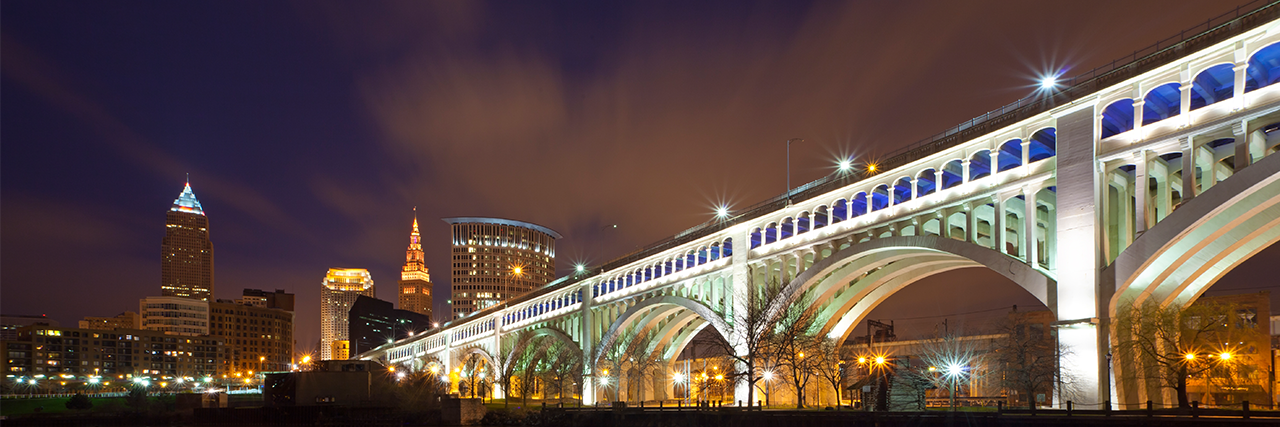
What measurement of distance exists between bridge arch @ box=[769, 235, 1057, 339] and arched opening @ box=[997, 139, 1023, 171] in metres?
5.33

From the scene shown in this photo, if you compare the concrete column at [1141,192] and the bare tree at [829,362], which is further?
the bare tree at [829,362]

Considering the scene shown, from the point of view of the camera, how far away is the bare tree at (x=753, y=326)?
53812 millimetres

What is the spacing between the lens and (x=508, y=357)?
11162cm

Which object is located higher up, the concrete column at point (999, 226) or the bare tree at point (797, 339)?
the concrete column at point (999, 226)

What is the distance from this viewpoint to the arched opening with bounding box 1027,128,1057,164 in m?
40.8

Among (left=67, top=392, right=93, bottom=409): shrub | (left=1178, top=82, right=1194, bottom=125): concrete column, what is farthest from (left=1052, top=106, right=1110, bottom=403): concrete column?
(left=67, top=392, right=93, bottom=409): shrub

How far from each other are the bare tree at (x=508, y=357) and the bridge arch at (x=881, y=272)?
1559 inches

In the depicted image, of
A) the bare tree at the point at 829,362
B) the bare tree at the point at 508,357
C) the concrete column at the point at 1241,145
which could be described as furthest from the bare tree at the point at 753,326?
the bare tree at the point at 508,357

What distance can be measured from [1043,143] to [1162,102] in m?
6.83

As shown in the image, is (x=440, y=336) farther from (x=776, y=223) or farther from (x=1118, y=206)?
(x=1118, y=206)

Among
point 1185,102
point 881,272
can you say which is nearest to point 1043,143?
point 1185,102

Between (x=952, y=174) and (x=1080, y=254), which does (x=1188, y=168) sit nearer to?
(x=1080, y=254)

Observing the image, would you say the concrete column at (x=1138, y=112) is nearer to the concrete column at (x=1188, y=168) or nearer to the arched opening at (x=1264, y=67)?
the concrete column at (x=1188, y=168)

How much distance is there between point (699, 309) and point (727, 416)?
2517cm
